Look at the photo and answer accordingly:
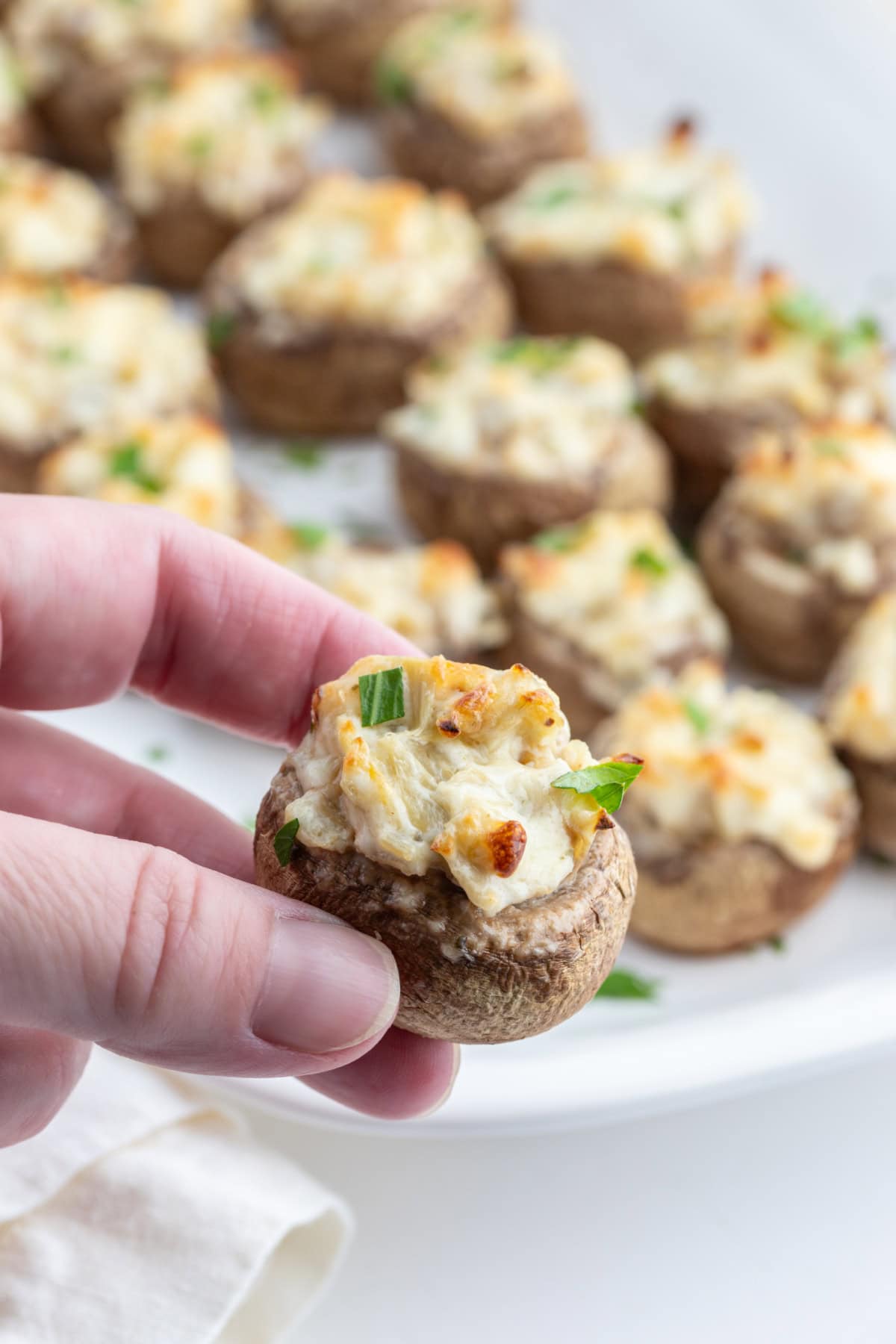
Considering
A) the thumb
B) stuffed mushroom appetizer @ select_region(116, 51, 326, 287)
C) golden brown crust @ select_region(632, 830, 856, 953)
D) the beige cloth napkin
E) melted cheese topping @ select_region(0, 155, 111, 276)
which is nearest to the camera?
the thumb

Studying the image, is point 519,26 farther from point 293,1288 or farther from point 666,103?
point 293,1288

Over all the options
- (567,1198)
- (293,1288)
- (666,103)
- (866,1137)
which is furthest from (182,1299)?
(666,103)

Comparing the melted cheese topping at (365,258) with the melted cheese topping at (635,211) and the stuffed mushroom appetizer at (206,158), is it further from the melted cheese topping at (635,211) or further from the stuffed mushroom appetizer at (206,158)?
the stuffed mushroom appetizer at (206,158)

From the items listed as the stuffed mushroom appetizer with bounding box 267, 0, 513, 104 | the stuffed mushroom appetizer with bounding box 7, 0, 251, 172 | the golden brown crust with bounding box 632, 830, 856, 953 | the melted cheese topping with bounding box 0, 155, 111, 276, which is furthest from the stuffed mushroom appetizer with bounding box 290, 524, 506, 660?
the stuffed mushroom appetizer with bounding box 267, 0, 513, 104

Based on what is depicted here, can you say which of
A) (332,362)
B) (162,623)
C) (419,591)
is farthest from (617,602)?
(162,623)

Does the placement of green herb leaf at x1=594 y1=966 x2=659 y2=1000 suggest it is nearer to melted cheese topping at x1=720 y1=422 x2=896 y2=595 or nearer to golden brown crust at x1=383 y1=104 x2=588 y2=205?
melted cheese topping at x1=720 y1=422 x2=896 y2=595

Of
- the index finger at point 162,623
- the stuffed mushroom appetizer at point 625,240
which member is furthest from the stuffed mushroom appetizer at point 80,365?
the index finger at point 162,623
